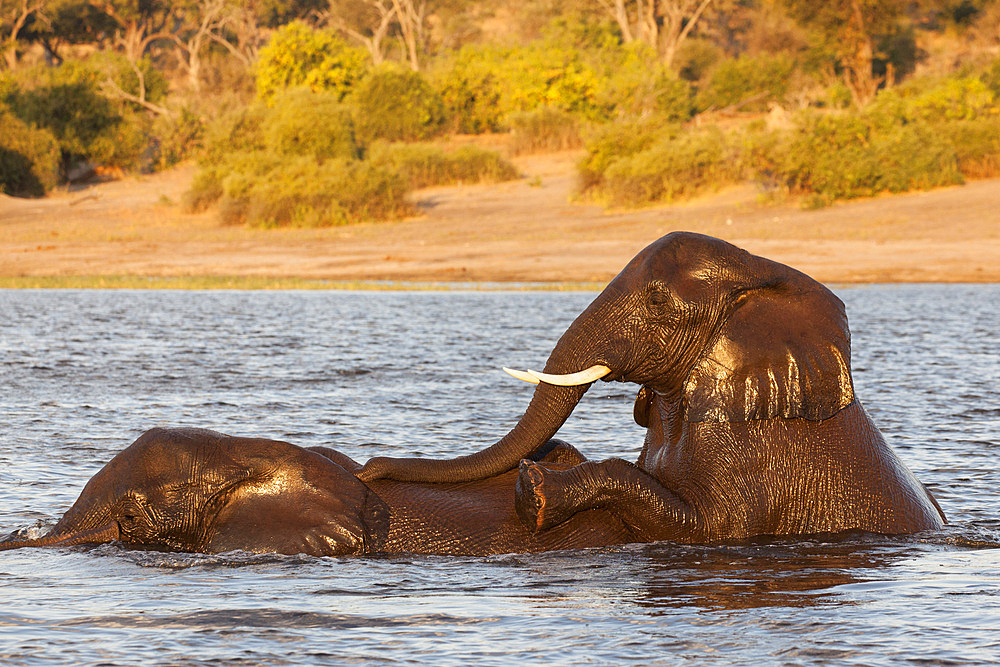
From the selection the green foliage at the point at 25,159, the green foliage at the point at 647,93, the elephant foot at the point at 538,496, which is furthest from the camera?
the green foliage at the point at 647,93

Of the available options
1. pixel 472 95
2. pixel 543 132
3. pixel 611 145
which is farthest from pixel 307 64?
pixel 611 145

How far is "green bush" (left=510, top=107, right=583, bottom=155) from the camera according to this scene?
3700cm

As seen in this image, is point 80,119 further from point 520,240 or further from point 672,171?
point 672,171

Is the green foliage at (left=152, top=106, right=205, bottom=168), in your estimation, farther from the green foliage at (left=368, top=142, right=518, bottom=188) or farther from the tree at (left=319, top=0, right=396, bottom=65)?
the tree at (left=319, top=0, right=396, bottom=65)

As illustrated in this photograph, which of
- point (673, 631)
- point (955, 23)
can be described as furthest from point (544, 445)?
point (955, 23)

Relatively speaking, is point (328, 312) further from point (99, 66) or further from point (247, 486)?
point (99, 66)

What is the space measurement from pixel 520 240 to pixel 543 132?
1177 centimetres

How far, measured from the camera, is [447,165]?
33406 millimetres

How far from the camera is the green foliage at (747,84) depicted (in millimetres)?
41156

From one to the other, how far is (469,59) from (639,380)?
39075 millimetres

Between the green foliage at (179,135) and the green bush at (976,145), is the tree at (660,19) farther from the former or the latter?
the green bush at (976,145)

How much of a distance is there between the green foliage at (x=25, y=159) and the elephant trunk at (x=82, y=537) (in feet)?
95.7

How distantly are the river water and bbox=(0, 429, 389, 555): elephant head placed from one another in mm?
77

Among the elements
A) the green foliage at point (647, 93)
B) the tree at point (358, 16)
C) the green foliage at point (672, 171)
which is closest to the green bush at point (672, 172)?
the green foliage at point (672, 171)
